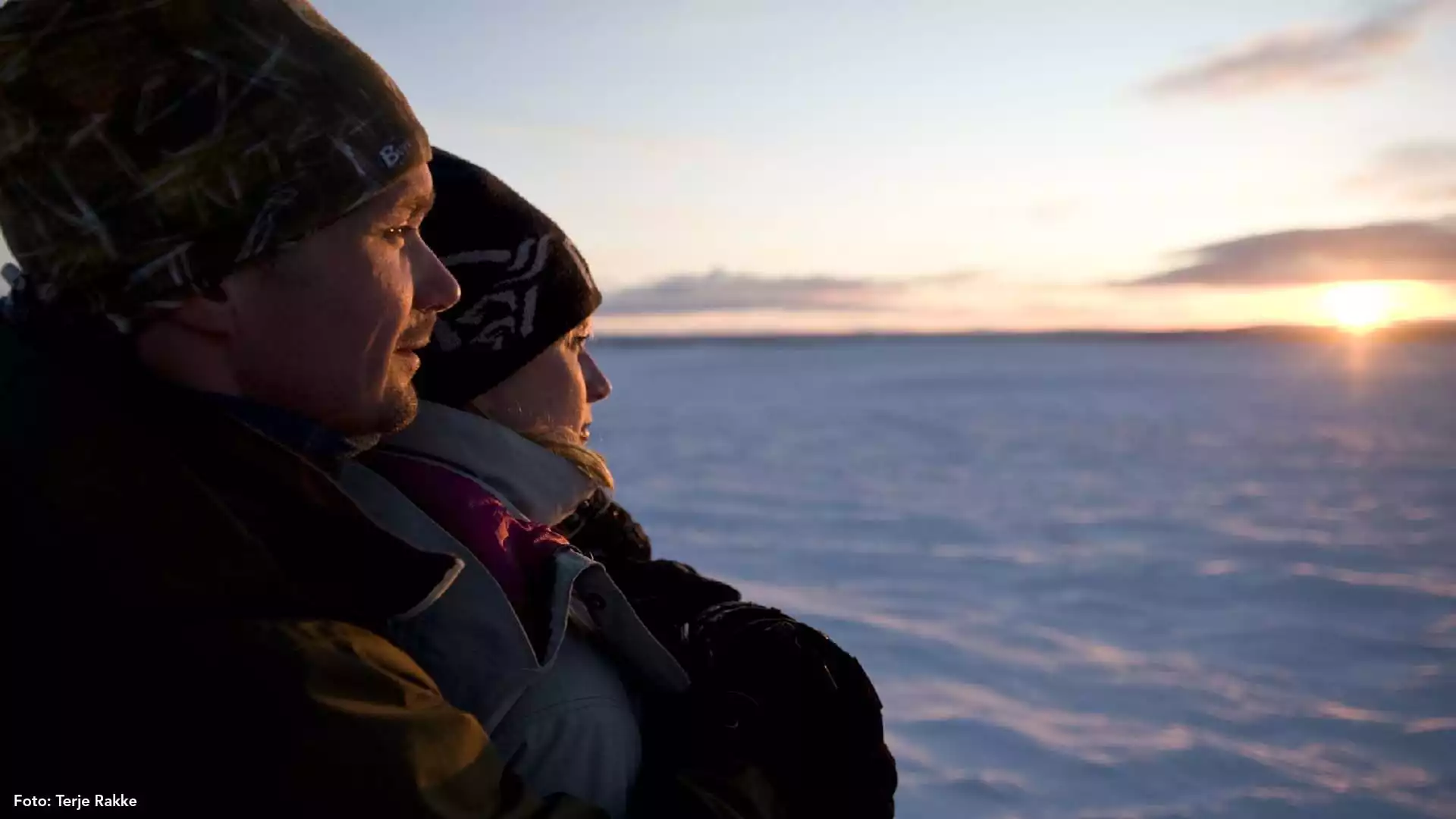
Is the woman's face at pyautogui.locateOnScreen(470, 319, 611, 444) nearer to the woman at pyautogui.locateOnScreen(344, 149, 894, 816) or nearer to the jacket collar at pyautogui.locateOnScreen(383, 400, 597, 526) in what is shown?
the woman at pyautogui.locateOnScreen(344, 149, 894, 816)

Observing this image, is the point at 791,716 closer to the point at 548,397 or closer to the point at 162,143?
the point at 548,397

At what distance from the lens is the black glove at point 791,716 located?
53.3 inches

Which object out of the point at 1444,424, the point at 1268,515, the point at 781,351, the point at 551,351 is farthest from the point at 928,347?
the point at 551,351

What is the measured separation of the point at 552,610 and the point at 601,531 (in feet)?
2.71

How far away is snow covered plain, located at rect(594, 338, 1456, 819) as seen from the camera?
11.1 ft

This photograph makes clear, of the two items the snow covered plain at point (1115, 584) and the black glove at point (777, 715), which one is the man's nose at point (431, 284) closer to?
the black glove at point (777, 715)

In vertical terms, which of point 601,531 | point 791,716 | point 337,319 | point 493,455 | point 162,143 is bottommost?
point 791,716

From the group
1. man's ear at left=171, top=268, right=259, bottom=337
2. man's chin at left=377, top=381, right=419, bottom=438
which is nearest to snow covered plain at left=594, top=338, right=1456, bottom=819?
man's chin at left=377, top=381, right=419, bottom=438

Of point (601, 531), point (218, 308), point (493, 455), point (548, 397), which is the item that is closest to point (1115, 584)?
point (601, 531)

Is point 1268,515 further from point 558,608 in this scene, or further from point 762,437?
point 558,608

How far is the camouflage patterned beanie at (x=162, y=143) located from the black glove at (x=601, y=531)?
949mm

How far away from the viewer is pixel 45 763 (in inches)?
37.9

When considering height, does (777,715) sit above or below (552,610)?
below

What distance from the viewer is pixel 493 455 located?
147cm
